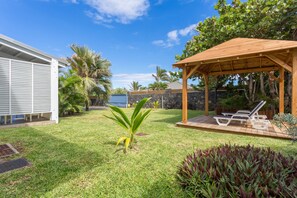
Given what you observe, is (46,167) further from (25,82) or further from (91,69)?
(91,69)

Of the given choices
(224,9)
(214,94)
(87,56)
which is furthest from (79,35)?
(214,94)

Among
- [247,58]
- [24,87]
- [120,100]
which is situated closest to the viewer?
[247,58]

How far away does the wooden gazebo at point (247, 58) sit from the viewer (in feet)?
16.2

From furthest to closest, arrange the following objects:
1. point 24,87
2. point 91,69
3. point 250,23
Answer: point 91,69 < point 250,23 < point 24,87

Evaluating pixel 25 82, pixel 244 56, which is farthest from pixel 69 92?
pixel 244 56

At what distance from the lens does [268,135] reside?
198 inches

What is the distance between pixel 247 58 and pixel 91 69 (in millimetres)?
12001

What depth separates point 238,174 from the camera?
1.96m

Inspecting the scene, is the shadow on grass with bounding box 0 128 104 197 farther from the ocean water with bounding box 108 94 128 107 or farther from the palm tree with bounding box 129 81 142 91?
the palm tree with bounding box 129 81 142 91

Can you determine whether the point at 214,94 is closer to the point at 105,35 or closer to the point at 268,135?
the point at 268,135

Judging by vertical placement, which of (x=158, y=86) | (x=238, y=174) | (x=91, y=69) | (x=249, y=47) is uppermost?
(x=91, y=69)

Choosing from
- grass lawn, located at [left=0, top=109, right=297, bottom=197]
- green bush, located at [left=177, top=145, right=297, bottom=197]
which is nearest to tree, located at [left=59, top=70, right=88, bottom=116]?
grass lawn, located at [left=0, top=109, right=297, bottom=197]

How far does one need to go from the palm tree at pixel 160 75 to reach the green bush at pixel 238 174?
3390cm

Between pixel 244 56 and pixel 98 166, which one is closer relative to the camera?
pixel 98 166
